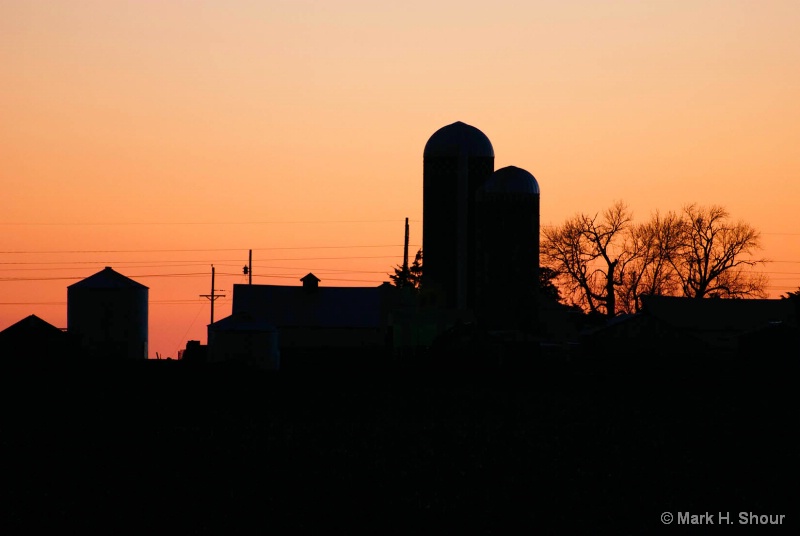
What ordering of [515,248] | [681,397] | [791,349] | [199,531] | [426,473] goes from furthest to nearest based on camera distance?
[515,248] → [791,349] → [681,397] → [426,473] → [199,531]

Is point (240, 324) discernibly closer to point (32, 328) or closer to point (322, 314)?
point (32, 328)

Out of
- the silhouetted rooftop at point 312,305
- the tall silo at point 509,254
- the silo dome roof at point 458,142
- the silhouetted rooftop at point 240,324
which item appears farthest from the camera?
the silhouetted rooftop at point 312,305

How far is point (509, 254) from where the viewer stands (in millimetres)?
74438

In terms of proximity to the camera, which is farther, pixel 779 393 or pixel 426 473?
pixel 779 393

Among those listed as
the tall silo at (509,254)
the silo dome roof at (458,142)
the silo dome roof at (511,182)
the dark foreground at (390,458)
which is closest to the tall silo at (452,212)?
the silo dome roof at (458,142)

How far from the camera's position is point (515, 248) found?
7444 cm

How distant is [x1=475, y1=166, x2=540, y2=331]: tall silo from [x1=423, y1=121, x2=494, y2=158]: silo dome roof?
565 cm

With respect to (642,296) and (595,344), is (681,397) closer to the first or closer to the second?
(595,344)

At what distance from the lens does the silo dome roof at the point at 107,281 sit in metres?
71.1

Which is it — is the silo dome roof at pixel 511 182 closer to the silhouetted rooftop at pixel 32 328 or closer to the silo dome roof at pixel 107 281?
the silo dome roof at pixel 107 281

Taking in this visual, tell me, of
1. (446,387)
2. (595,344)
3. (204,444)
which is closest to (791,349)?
(595,344)

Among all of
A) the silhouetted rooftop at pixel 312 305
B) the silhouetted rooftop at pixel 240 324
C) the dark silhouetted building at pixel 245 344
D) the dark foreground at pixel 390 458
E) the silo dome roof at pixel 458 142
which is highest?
the silo dome roof at pixel 458 142

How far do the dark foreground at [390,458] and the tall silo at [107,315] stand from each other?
52.7 ft

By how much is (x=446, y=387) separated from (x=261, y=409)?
1205 centimetres
